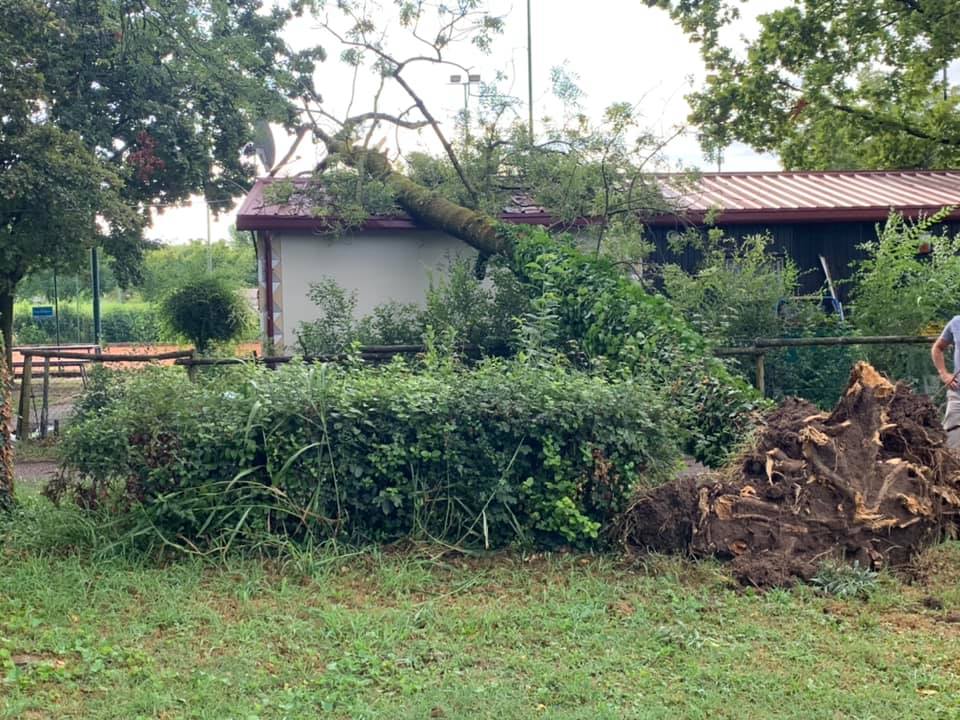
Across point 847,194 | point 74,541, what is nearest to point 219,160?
point 847,194

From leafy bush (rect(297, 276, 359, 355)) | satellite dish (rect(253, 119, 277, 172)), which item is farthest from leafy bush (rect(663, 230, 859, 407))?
satellite dish (rect(253, 119, 277, 172))

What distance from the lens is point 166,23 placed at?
11.1m

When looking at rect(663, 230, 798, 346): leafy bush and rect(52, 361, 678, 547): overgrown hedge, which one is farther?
rect(663, 230, 798, 346): leafy bush

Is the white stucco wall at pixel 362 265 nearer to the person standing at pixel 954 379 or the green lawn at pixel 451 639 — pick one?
the person standing at pixel 954 379

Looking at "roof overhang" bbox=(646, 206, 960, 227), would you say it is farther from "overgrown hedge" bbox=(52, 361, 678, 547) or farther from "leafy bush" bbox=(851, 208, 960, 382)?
"overgrown hedge" bbox=(52, 361, 678, 547)

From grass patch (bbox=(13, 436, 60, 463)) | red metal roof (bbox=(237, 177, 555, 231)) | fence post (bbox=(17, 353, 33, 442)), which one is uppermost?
red metal roof (bbox=(237, 177, 555, 231))

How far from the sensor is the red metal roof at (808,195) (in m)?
14.4

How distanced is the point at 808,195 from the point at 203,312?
1050 cm

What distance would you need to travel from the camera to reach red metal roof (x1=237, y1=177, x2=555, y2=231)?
13.5 m

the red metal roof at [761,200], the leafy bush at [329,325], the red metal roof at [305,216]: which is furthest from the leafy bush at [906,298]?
the leafy bush at [329,325]

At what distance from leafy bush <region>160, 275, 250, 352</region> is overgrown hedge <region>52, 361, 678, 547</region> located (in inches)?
433

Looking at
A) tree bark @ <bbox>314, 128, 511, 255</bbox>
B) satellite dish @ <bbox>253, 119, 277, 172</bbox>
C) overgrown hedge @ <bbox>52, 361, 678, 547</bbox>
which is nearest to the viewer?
overgrown hedge @ <bbox>52, 361, 678, 547</bbox>

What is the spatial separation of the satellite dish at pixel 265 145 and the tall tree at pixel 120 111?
17.3 inches

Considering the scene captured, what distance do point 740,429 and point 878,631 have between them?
8.52 feet
